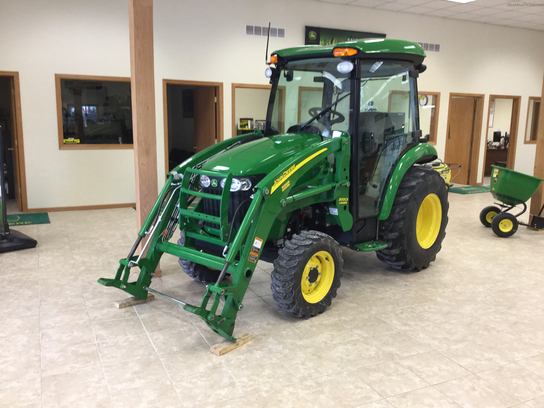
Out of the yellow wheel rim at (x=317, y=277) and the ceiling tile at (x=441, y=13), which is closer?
the yellow wheel rim at (x=317, y=277)

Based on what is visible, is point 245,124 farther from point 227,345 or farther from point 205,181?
point 227,345

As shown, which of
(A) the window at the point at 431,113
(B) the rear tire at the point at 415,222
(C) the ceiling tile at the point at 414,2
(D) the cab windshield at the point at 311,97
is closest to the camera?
(D) the cab windshield at the point at 311,97

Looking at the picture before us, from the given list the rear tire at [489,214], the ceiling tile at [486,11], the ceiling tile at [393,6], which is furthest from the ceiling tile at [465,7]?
the rear tire at [489,214]

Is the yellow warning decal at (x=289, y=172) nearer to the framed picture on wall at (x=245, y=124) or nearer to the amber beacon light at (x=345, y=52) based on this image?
the amber beacon light at (x=345, y=52)

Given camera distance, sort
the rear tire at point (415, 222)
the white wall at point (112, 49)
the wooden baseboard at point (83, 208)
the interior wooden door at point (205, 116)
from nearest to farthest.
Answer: the rear tire at point (415, 222) < the white wall at point (112, 49) < the wooden baseboard at point (83, 208) < the interior wooden door at point (205, 116)

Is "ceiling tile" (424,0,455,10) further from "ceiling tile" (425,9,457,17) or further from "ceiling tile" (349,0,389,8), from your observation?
"ceiling tile" (349,0,389,8)

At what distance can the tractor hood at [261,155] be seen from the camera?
348 centimetres

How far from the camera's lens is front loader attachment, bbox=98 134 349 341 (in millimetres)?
3100

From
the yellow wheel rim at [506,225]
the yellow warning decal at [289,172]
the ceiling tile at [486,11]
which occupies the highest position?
the ceiling tile at [486,11]

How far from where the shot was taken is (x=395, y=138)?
14.0ft

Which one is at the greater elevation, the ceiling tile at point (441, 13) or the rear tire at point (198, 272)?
the ceiling tile at point (441, 13)

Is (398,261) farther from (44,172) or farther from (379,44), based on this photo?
(44,172)

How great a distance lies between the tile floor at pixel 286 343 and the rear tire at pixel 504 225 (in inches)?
43.9

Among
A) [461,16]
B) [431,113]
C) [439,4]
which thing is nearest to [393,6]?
[439,4]
